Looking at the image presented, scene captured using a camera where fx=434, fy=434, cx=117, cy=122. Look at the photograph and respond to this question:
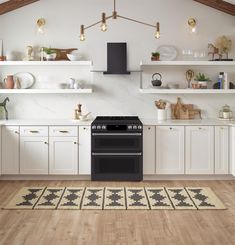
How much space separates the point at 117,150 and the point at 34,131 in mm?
1243

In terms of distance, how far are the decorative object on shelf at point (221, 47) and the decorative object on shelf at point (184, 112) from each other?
868mm

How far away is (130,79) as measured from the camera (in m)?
6.93

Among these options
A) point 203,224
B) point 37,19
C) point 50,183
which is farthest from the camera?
point 37,19

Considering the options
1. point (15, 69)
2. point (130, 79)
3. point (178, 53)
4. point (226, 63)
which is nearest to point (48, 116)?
point (15, 69)

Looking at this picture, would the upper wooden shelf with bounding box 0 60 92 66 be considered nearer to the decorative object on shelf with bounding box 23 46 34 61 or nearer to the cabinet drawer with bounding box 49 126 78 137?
the decorative object on shelf with bounding box 23 46 34 61

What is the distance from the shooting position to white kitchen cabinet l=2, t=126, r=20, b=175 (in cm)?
634

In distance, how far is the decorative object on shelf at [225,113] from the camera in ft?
22.3

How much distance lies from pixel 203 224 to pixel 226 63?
9.89ft

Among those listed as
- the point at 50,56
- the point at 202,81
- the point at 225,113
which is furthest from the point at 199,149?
the point at 50,56

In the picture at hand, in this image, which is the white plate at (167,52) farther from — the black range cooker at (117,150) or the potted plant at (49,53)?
the potted plant at (49,53)

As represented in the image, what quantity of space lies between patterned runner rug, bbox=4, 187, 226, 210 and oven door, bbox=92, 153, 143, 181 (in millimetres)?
397

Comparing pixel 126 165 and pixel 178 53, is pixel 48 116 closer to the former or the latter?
pixel 126 165

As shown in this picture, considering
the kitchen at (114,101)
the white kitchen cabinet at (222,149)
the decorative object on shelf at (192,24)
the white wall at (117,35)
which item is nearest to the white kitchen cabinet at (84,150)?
the kitchen at (114,101)

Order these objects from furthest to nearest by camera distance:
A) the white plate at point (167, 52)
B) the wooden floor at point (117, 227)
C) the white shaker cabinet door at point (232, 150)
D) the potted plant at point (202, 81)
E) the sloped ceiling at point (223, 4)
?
the white plate at point (167, 52), the potted plant at point (202, 81), the sloped ceiling at point (223, 4), the white shaker cabinet door at point (232, 150), the wooden floor at point (117, 227)
